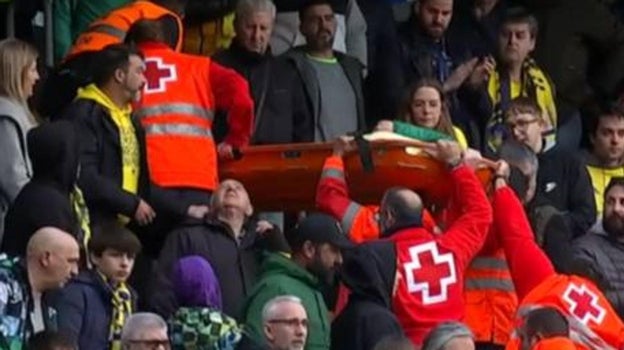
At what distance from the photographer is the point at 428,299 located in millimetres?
19688

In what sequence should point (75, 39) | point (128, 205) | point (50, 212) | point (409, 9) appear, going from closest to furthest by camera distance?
point (50, 212), point (128, 205), point (75, 39), point (409, 9)

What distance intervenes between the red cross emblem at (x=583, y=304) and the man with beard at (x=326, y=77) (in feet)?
9.71

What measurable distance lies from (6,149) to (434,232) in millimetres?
2481

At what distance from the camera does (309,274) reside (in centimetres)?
1988

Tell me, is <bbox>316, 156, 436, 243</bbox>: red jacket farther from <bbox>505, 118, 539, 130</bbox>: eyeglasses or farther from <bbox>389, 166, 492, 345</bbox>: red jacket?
<bbox>505, 118, 539, 130</bbox>: eyeglasses

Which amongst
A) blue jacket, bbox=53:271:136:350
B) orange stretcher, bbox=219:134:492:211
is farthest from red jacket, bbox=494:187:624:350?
blue jacket, bbox=53:271:136:350

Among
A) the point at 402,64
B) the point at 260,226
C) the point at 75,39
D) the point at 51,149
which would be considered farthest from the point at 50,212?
the point at 402,64

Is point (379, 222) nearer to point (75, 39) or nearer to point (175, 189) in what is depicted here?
point (175, 189)

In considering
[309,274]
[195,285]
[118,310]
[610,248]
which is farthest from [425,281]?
[610,248]

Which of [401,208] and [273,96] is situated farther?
[273,96]

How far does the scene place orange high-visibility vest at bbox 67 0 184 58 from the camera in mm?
21297

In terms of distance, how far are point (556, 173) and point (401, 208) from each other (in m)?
3.34

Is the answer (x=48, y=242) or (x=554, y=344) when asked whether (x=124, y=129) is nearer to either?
(x=48, y=242)

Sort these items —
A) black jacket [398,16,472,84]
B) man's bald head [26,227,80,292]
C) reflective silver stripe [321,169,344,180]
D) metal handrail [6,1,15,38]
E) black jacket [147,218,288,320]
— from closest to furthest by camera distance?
man's bald head [26,227,80,292] → black jacket [147,218,288,320] → reflective silver stripe [321,169,344,180] → metal handrail [6,1,15,38] → black jacket [398,16,472,84]
